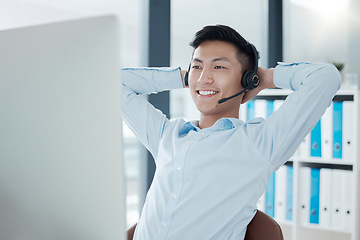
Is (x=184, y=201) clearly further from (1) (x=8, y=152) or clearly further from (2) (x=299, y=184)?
(2) (x=299, y=184)

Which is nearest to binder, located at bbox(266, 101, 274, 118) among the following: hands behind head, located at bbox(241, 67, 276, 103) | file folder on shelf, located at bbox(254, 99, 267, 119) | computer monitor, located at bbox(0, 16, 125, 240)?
file folder on shelf, located at bbox(254, 99, 267, 119)

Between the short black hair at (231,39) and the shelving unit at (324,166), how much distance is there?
3.88 feet

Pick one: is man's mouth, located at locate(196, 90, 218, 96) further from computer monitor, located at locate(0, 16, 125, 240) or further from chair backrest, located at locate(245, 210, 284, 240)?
computer monitor, located at locate(0, 16, 125, 240)

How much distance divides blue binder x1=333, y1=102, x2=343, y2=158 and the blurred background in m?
0.57

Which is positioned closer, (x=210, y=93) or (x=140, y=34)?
(x=210, y=93)

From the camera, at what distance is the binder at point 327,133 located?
2482mm

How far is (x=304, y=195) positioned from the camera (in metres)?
2.53

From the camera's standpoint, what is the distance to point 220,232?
1.29 meters

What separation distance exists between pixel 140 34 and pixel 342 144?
141 cm

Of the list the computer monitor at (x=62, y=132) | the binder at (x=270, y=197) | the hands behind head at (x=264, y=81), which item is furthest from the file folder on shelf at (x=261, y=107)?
the computer monitor at (x=62, y=132)

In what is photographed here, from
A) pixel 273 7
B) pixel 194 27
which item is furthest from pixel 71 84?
pixel 273 7

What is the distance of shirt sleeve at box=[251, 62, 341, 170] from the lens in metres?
1.30

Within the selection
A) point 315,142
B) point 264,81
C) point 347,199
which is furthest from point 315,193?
point 264,81

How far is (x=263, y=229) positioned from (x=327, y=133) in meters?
1.37
